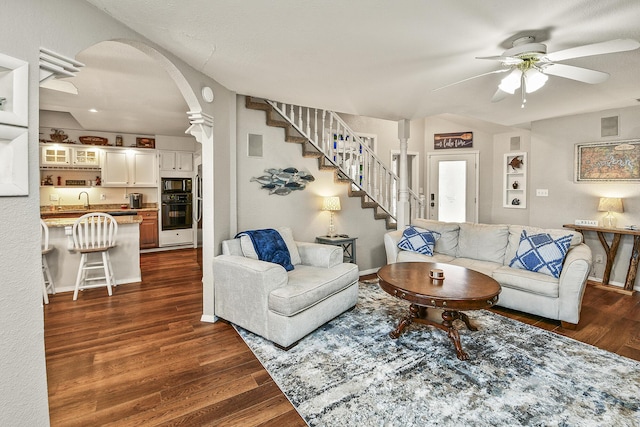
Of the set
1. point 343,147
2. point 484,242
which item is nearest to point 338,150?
point 343,147

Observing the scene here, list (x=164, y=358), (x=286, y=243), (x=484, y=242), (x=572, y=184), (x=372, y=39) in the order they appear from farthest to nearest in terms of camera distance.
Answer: (x=572, y=184) → (x=484, y=242) → (x=286, y=243) → (x=164, y=358) → (x=372, y=39)

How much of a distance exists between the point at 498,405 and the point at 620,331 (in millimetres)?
2063

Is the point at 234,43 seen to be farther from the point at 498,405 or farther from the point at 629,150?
→ the point at 629,150

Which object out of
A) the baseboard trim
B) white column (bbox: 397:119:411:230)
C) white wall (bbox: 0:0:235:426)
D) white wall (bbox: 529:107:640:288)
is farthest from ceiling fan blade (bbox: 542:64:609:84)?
the baseboard trim

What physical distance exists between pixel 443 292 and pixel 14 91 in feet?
9.22

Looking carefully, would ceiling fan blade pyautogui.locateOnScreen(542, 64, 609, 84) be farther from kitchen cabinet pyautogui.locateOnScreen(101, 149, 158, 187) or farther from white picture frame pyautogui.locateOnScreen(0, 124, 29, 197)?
kitchen cabinet pyautogui.locateOnScreen(101, 149, 158, 187)

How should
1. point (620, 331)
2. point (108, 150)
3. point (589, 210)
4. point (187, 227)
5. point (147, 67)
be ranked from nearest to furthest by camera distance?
point (620, 331)
point (147, 67)
point (589, 210)
point (108, 150)
point (187, 227)

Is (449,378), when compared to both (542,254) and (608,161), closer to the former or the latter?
(542,254)

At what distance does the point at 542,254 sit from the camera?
341 centimetres

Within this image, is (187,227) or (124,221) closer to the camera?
(124,221)

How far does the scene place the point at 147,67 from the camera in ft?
10.7

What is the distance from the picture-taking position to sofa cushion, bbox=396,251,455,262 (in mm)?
4164

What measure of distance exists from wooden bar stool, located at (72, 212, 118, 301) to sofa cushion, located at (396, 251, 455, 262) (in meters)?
3.79

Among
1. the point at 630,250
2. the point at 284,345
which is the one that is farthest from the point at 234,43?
the point at 630,250
